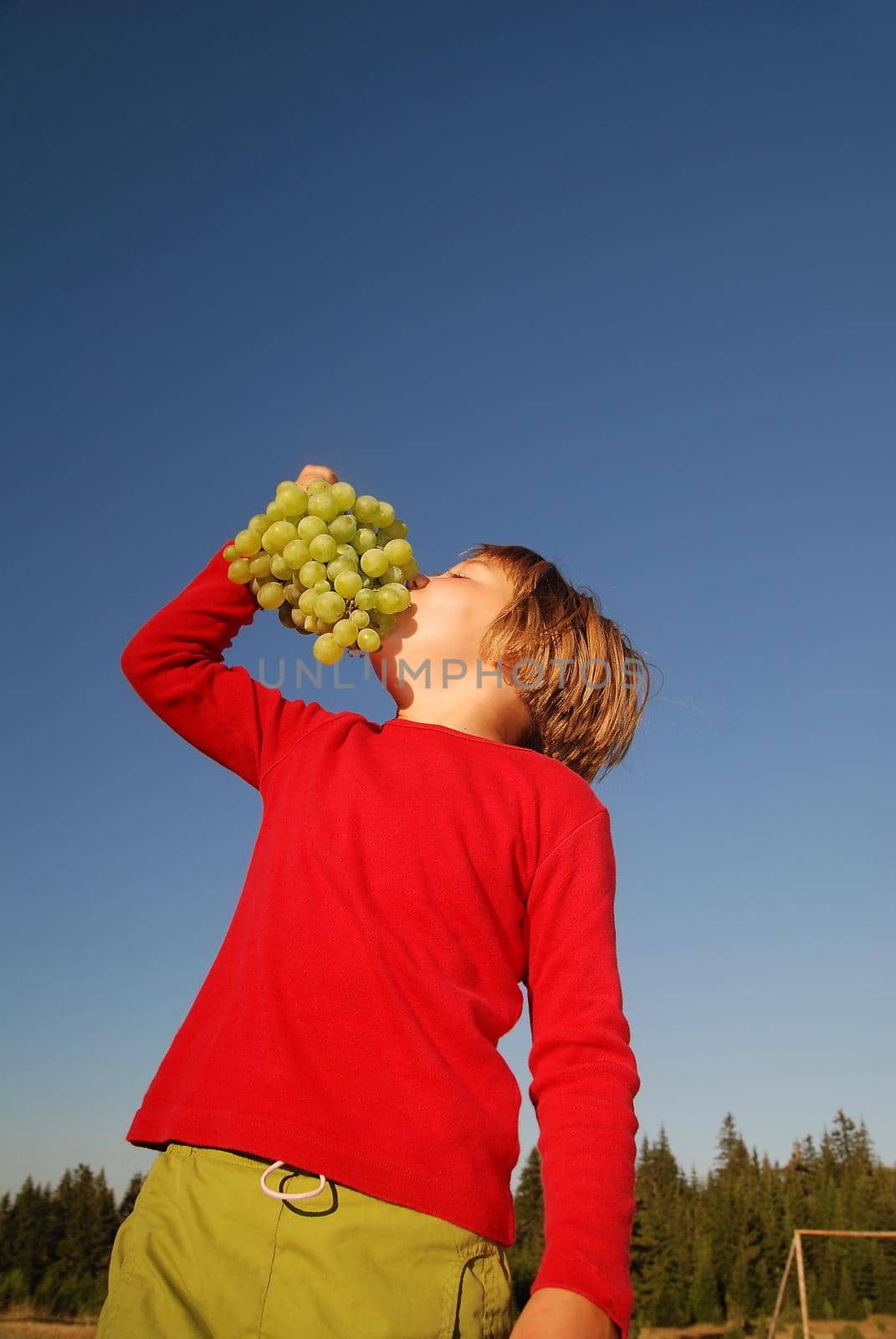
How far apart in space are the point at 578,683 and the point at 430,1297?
1.63 m

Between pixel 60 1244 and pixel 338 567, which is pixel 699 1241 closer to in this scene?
pixel 60 1244

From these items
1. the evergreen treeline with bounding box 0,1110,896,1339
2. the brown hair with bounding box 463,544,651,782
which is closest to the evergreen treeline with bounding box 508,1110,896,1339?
the evergreen treeline with bounding box 0,1110,896,1339

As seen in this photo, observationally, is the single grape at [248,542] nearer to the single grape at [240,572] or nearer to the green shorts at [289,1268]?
the single grape at [240,572]

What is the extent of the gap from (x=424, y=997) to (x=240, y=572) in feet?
4.23

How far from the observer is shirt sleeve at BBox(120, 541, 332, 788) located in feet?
7.89

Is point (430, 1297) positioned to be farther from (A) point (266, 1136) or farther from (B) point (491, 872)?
(B) point (491, 872)

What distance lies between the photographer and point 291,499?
2.46m

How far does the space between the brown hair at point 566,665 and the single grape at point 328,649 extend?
0.39 metres

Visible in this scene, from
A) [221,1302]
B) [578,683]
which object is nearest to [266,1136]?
[221,1302]

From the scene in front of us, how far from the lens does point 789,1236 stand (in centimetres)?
2802

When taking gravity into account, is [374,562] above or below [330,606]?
above

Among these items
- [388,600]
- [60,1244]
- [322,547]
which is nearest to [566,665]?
[388,600]

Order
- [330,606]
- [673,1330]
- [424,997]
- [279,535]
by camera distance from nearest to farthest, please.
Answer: [424,997]
[330,606]
[279,535]
[673,1330]

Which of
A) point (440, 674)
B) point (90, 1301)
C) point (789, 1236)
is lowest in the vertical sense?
point (90, 1301)
